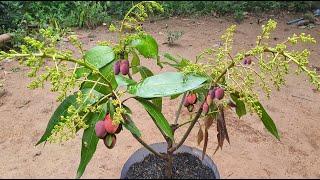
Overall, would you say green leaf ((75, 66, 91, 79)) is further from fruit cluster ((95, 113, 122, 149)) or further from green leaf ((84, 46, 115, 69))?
fruit cluster ((95, 113, 122, 149))

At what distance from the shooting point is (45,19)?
175 inches

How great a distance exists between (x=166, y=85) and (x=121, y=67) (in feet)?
0.67

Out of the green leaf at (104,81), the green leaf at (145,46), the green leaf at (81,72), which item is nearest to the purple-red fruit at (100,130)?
the green leaf at (104,81)

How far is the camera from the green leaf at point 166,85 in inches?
46.8

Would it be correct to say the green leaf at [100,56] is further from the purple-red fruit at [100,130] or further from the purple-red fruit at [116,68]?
the purple-red fruit at [100,130]

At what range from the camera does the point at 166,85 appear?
1.23m

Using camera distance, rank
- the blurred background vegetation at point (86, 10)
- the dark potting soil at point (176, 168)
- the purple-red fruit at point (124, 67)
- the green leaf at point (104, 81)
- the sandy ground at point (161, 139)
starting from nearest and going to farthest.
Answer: the green leaf at point (104, 81), the purple-red fruit at point (124, 67), the dark potting soil at point (176, 168), the sandy ground at point (161, 139), the blurred background vegetation at point (86, 10)

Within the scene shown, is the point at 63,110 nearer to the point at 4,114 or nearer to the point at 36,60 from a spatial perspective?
the point at 36,60

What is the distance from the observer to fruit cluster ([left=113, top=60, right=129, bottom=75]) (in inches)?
53.1

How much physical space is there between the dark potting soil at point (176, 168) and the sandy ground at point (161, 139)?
0.15 m

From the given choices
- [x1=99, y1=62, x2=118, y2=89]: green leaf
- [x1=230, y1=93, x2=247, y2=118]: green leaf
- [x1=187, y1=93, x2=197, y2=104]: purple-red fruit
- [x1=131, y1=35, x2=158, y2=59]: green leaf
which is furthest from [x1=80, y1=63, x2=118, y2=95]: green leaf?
[x1=230, y1=93, x2=247, y2=118]: green leaf

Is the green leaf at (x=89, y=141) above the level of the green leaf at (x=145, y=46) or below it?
below

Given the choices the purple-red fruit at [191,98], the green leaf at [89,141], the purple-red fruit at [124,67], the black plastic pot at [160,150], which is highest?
the purple-red fruit at [124,67]

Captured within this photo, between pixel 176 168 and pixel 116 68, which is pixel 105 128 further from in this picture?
pixel 176 168
